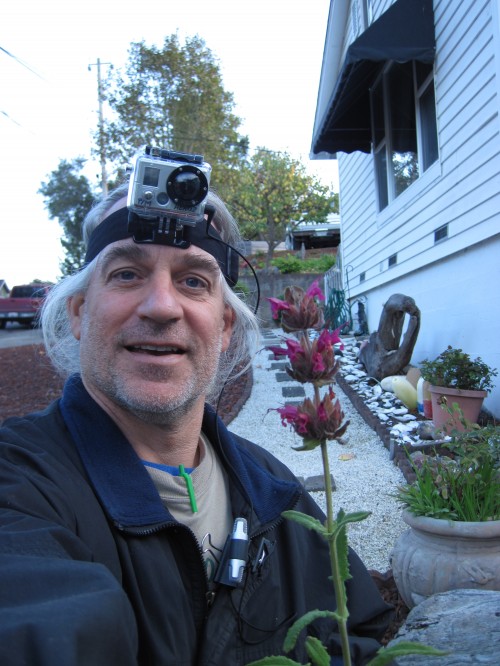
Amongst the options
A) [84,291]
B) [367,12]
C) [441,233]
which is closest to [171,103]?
[367,12]

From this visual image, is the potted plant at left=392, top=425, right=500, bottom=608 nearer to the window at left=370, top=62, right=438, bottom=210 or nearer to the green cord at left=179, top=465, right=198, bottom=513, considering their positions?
the green cord at left=179, top=465, right=198, bottom=513

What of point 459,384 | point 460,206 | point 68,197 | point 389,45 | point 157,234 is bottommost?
point 459,384

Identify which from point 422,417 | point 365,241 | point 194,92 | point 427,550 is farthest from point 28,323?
point 427,550

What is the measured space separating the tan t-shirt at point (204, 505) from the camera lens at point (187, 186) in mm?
712

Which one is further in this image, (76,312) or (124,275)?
(76,312)

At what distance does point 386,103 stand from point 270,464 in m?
7.60

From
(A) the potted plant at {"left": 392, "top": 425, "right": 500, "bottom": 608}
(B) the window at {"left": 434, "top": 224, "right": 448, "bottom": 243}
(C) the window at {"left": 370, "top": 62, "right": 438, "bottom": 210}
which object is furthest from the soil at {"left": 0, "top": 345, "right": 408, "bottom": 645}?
(C) the window at {"left": 370, "top": 62, "right": 438, "bottom": 210}

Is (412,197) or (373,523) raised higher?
(412,197)

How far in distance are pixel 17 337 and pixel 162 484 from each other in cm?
1802

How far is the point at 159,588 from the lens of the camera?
1218 millimetres

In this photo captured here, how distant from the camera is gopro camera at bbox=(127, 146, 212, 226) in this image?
1409mm

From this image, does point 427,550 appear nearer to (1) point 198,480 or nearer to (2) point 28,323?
(1) point 198,480

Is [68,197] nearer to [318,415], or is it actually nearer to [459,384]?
[459,384]

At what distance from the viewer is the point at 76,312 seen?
6.04 ft
